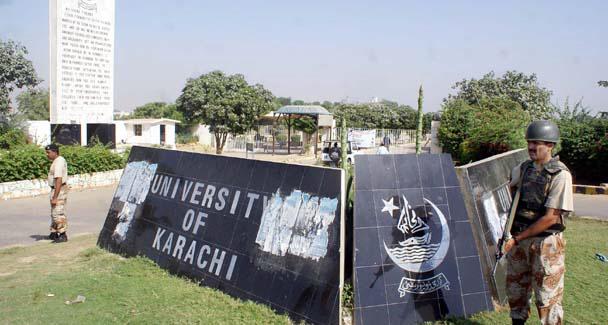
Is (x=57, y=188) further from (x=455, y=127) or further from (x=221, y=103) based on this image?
(x=221, y=103)

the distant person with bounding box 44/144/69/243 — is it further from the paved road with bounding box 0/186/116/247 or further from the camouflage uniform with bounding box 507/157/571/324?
the camouflage uniform with bounding box 507/157/571/324

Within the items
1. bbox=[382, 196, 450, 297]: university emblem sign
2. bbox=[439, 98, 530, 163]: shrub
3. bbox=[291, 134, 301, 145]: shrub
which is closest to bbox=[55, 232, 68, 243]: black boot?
bbox=[382, 196, 450, 297]: university emblem sign

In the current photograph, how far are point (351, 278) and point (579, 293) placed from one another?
2.63 m

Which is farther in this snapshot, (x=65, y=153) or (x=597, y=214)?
(x=65, y=153)

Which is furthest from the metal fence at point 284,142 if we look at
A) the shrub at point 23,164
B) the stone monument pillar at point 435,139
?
the shrub at point 23,164

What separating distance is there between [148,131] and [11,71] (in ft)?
42.8

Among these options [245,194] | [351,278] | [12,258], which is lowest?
[12,258]

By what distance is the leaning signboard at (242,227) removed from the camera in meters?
4.39

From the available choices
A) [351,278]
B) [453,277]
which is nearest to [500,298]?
[453,277]

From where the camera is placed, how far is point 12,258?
22.2 feet

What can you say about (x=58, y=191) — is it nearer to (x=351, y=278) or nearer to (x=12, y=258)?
(x=12, y=258)

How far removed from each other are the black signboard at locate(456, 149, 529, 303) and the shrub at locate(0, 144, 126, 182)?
1189 cm

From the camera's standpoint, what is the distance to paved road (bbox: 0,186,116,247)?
8.55m

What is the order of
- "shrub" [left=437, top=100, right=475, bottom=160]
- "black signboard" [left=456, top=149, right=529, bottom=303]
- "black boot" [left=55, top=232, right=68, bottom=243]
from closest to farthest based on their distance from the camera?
"black signboard" [left=456, top=149, right=529, bottom=303]
"black boot" [left=55, top=232, right=68, bottom=243]
"shrub" [left=437, top=100, right=475, bottom=160]
